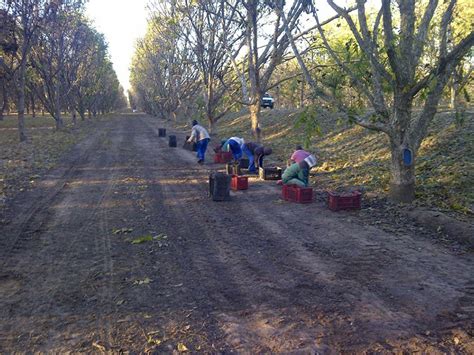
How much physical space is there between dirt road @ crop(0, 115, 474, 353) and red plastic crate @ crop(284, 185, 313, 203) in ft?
1.57

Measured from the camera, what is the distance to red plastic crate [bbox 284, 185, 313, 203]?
9.12 m

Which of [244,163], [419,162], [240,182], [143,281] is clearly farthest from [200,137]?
[143,281]

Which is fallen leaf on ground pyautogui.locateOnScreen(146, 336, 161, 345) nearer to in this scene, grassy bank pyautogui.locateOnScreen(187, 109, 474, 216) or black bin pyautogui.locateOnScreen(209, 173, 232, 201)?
grassy bank pyautogui.locateOnScreen(187, 109, 474, 216)

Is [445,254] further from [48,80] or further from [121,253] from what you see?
[48,80]

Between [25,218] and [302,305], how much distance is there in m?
6.10

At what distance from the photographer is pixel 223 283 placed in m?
4.97

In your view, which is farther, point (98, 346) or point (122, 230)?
point (122, 230)

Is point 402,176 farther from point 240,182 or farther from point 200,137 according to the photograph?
point 200,137

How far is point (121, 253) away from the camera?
19.6 ft

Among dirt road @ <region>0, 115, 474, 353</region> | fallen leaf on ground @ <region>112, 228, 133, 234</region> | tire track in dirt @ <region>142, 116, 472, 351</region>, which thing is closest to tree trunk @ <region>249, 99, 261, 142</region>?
dirt road @ <region>0, 115, 474, 353</region>

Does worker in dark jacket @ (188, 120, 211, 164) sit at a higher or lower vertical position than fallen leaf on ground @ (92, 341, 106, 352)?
higher

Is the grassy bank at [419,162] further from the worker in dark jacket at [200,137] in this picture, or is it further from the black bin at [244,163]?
the worker in dark jacket at [200,137]

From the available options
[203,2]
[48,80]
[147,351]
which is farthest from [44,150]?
[147,351]

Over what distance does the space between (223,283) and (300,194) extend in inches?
180
